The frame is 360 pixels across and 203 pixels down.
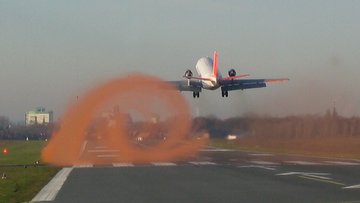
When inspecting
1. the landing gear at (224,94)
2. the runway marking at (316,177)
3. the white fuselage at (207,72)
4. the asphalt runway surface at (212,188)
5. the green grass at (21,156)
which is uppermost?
the white fuselage at (207,72)

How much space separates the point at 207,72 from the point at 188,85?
3444mm

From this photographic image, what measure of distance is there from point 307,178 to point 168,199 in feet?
45.4

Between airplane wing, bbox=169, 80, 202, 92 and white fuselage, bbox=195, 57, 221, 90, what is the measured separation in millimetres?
660

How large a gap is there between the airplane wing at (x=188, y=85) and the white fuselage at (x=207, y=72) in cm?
66

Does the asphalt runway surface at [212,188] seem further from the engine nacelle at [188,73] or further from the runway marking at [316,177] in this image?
the engine nacelle at [188,73]

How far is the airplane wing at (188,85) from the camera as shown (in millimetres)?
69438

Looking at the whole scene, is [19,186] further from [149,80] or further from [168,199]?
[149,80]

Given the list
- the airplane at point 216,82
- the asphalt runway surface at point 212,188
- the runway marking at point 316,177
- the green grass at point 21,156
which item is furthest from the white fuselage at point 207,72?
the runway marking at point 316,177

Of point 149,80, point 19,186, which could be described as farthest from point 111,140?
point 19,186

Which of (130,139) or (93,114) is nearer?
(93,114)

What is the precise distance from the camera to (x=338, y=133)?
74125 mm

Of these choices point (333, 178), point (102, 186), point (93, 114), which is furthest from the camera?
point (93, 114)

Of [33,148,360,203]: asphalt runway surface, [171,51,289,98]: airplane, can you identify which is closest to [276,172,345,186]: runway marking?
[33,148,360,203]: asphalt runway surface

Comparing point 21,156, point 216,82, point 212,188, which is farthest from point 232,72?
point 212,188
